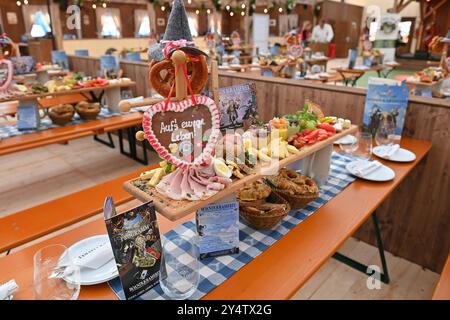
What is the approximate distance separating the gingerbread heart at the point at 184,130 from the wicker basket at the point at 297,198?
508mm

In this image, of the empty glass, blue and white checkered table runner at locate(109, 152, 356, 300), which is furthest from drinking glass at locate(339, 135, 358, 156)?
blue and white checkered table runner at locate(109, 152, 356, 300)

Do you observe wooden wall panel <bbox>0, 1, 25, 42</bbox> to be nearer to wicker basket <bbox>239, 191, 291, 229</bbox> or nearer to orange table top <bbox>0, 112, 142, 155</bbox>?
orange table top <bbox>0, 112, 142, 155</bbox>

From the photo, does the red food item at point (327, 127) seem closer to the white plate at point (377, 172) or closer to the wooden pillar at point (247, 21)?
the white plate at point (377, 172)

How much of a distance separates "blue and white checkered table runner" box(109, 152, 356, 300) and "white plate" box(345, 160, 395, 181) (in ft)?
0.25

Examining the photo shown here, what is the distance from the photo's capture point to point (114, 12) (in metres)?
12.2

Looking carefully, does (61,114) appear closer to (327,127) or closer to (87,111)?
(87,111)

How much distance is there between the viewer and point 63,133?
115 inches

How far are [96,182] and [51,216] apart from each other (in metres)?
1.88

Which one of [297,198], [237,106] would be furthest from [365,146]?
[237,106]

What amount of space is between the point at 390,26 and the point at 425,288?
26.4 ft

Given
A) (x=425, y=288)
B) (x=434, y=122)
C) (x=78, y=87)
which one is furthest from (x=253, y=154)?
(x=78, y=87)

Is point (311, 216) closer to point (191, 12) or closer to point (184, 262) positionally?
point (184, 262)

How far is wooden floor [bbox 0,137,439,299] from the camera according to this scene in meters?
2.25

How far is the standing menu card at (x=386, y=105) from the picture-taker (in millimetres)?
2283
